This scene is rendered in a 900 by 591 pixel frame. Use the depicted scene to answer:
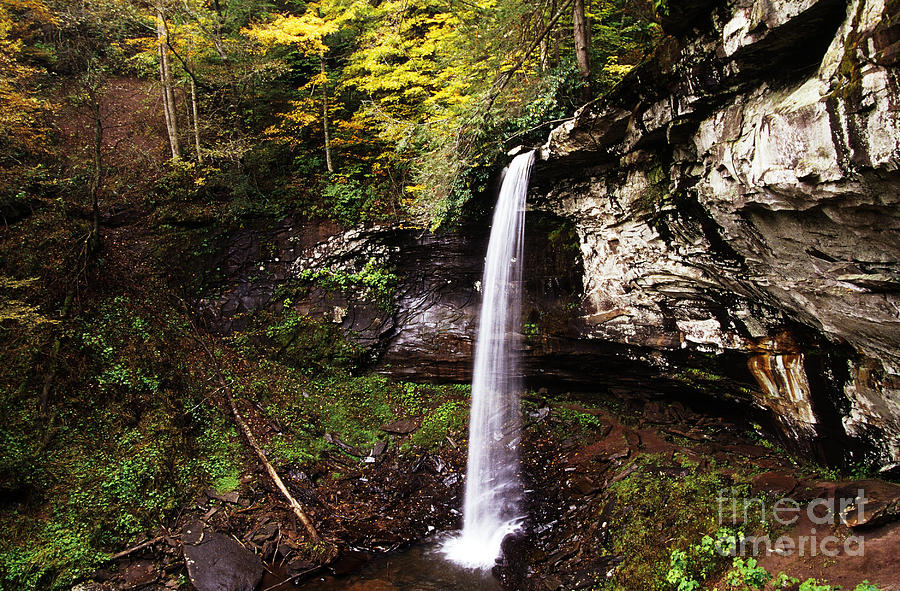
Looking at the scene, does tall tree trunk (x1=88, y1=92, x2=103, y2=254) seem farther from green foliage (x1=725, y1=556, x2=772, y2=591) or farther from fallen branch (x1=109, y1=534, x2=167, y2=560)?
green foliage (x1=725, y1=556, x2=772, y2=591)

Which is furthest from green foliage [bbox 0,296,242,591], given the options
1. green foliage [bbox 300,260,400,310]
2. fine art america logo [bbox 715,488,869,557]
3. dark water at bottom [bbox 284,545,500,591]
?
fine art america logo [bbox 715,488,869,557]

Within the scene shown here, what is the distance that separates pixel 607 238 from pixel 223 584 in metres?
8.63

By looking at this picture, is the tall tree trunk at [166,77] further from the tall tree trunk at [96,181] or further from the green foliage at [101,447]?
the green foliage at [101,447]

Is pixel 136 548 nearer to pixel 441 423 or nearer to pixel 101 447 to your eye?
pixel 101 447

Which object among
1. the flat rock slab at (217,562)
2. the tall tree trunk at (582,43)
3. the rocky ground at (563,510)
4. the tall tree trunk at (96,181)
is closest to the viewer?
the rocky ground at (563,510)

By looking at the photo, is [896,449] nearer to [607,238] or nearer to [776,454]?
[776,454]

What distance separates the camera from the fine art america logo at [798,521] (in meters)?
4.53

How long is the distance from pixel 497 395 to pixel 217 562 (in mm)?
6078

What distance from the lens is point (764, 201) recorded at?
4734 millimetres

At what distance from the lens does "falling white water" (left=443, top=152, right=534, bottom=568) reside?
7.34 m

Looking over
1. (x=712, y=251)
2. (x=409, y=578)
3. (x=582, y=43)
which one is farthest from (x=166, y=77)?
(x=712, y=251)

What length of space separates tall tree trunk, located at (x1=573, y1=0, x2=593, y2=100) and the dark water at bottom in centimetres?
901

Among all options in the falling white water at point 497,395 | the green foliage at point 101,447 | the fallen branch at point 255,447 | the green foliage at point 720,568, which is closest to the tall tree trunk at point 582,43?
the falling white water at point 497,395

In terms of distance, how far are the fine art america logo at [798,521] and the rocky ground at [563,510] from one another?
51 mm
